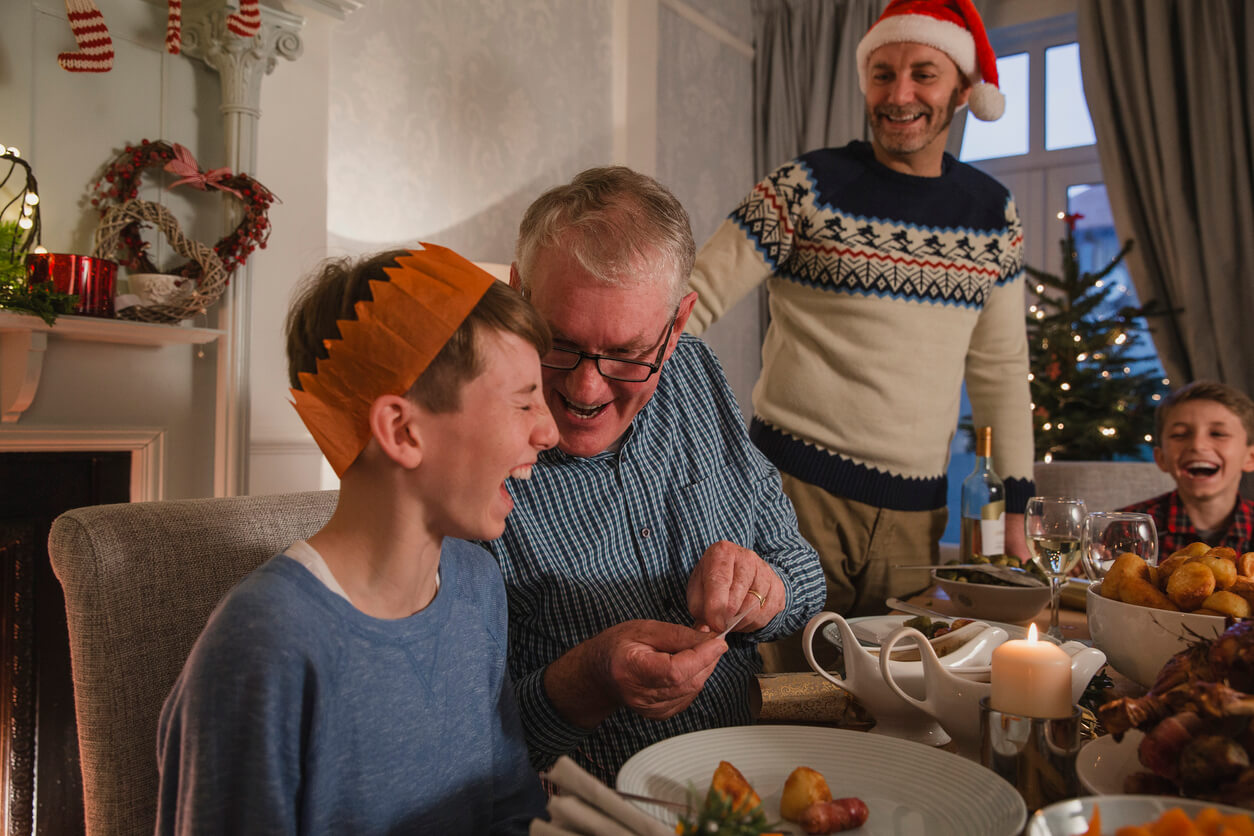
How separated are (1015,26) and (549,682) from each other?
4738 millimetres

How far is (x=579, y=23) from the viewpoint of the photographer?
4.02 m

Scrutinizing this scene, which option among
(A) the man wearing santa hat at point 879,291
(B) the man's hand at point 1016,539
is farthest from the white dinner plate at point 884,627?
(B) the man's hand at point 1016,539

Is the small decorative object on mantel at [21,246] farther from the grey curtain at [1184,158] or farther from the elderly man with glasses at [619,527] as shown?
the grey curtain at [1184,158]

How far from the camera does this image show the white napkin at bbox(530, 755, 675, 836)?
560 millimetres

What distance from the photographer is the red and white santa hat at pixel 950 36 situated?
200 centimetres

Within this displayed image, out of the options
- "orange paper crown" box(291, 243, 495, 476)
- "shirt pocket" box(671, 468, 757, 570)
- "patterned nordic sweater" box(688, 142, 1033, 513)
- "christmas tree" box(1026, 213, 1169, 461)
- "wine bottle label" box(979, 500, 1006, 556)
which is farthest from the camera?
"christmas tree" box(1026, 213, 1169, 461)

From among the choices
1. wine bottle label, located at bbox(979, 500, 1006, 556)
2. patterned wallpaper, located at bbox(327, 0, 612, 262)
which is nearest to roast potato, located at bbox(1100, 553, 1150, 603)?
wine bottle label, located at bbox(979, 500, 1006, 556)

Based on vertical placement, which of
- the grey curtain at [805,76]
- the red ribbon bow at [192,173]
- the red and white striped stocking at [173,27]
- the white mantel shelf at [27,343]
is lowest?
the white mantel shelf at [27,343]

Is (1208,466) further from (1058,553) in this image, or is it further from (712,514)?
(712,514)

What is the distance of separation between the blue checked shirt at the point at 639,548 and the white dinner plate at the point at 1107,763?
19.0 inches

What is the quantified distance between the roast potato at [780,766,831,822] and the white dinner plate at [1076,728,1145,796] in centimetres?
19

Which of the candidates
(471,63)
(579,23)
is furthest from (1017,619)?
(579,23)

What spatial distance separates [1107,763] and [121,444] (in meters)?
2.47

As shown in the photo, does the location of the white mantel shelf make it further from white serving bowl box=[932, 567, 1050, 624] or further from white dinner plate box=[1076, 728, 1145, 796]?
white dinner plate box=[1076, 728, 1145, 796]
